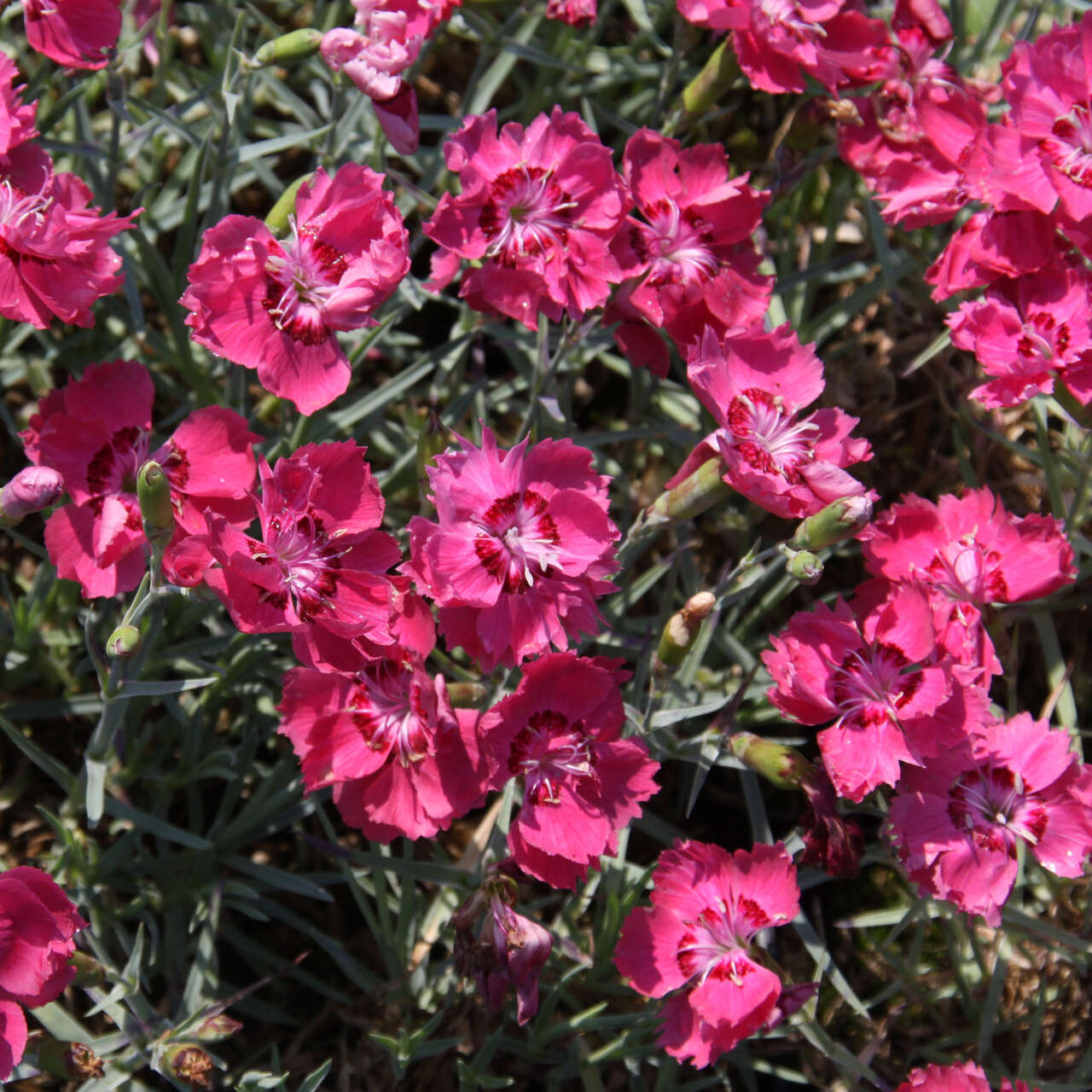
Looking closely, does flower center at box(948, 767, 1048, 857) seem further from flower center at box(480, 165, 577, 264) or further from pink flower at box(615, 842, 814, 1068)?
flower center at box(480, 165, 577, 264)

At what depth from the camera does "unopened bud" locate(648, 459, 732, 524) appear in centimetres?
206

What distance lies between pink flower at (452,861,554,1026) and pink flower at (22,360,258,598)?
828mm

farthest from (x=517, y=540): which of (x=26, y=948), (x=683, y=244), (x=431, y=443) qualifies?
(x=26, y=948)

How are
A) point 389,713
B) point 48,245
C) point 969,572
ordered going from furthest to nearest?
point 969,572
point 389,713
point 48,245

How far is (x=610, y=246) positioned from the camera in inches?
90.6

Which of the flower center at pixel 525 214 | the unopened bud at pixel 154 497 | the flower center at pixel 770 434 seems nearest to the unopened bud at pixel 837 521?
the flower center at pixel 770 434

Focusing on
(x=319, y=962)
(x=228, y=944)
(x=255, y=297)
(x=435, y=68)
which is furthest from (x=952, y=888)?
(x=435, y=68)

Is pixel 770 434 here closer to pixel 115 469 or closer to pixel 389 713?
pixel 389 713

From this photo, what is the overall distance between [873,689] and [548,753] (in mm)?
635

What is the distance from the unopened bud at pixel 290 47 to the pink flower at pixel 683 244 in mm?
663

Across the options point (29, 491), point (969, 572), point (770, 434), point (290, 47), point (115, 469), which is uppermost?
point (290, 47)

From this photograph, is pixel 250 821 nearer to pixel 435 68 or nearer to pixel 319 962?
pixel 319 962

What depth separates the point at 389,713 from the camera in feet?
6.80

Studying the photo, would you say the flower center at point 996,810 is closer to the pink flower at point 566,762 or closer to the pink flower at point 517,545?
the pink flower at point 566,762
